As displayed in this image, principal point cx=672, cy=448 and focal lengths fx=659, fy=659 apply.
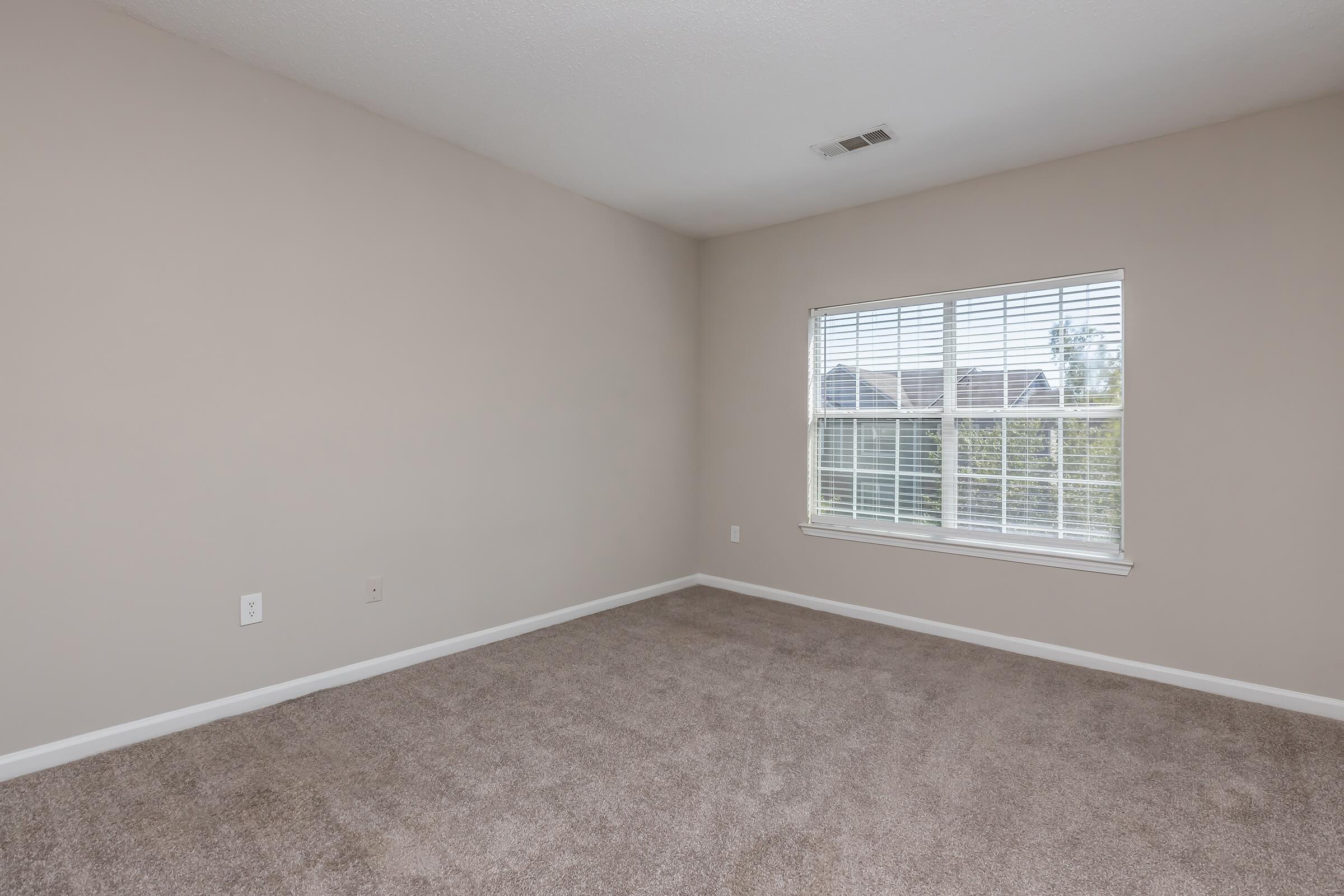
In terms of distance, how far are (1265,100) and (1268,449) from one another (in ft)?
4.85

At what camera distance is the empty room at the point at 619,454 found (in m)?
Answer: 1.98

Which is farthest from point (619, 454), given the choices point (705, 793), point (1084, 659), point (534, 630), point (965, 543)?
point (1084, 659)

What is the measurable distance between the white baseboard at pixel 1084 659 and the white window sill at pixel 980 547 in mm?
419

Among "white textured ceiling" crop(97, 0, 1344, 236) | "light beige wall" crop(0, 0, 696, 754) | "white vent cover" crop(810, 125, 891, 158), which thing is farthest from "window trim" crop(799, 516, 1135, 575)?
"white vent cover" crop(810, 125, 891, 158)

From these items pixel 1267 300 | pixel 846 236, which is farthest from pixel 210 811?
pixel 1267 300

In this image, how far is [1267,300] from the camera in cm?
288

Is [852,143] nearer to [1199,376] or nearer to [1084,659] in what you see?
[1199,376]

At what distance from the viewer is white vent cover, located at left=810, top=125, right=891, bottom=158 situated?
3.12 m

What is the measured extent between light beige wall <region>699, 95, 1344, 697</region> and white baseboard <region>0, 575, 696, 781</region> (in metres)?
2.27

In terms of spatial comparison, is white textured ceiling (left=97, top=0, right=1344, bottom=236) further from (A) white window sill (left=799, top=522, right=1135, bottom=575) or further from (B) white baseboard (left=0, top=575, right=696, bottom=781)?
(B) white baseboard (left=0, top=575, right=696, bottom=781)

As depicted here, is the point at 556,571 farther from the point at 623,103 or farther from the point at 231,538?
the point at 623,103

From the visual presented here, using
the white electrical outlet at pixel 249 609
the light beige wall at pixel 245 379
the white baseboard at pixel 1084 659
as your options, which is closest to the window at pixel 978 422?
the white baseboard at pixel 1084 659

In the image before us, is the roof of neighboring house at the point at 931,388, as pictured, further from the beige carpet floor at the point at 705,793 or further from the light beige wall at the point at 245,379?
the light beige wall at the point at 245,379

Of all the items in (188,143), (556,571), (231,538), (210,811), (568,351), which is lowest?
(210,811)
